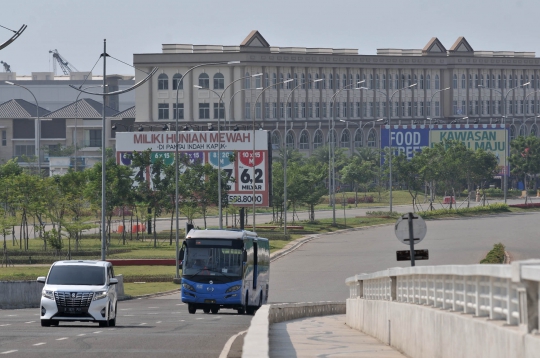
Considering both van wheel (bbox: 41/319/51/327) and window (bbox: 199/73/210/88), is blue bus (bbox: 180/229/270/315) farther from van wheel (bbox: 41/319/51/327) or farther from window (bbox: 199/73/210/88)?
window (bbox: 199/73/210/88)

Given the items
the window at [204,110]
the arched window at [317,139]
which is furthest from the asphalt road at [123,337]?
the arched window at [317,139]

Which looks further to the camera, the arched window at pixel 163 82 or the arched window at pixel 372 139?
the arched window at pixel 372 139

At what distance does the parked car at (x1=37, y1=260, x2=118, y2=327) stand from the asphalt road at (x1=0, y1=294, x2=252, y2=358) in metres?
0.34

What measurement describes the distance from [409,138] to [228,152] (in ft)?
147

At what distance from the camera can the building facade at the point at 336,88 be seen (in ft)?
408

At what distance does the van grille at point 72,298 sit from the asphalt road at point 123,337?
58 centimetres

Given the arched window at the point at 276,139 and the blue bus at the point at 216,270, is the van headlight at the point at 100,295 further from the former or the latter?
the arched window at the point at 276,139

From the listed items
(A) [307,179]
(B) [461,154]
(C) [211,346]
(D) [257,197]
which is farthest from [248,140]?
(C) [211,346]

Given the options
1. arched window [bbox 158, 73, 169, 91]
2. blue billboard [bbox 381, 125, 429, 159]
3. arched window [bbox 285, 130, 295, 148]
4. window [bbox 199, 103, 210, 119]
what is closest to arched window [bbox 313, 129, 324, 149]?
arched window [bbox 285, 130, 295, 148]

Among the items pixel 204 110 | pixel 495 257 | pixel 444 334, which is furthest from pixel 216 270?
pixel 204 110

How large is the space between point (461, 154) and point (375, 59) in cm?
3044

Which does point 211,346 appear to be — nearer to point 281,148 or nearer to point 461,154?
point 461,154

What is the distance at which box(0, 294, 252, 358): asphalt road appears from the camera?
687 inches

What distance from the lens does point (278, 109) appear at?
13012cm
